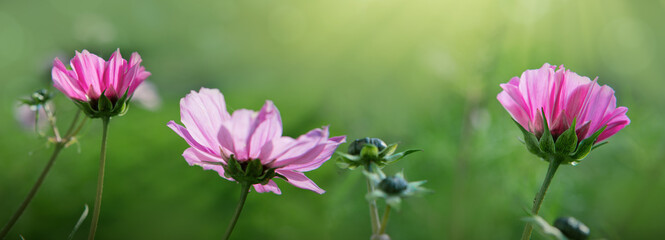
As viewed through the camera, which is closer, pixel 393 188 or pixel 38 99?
pixel 393 188

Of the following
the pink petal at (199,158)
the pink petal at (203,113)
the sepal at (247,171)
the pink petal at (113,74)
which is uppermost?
the pink petal at (113,74)

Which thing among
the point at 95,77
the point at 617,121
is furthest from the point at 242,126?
the point at 617,121

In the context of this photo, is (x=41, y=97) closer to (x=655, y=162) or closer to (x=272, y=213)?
(x=272, y=213)

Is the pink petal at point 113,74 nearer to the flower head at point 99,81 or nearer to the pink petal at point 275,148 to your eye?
the flower head at point 99,81

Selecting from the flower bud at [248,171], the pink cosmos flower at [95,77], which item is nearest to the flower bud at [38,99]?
the pink cosmos flower at [95,77]

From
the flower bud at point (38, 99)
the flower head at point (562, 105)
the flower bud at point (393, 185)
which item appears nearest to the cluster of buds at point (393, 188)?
the flower bud at point (393, 185)

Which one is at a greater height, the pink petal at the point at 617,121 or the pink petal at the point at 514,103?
the pink petal at the point at 514,103

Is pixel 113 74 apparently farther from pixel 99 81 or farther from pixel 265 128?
pixel 265 128

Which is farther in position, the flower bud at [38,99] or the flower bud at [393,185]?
the flower bud at [38,99]
